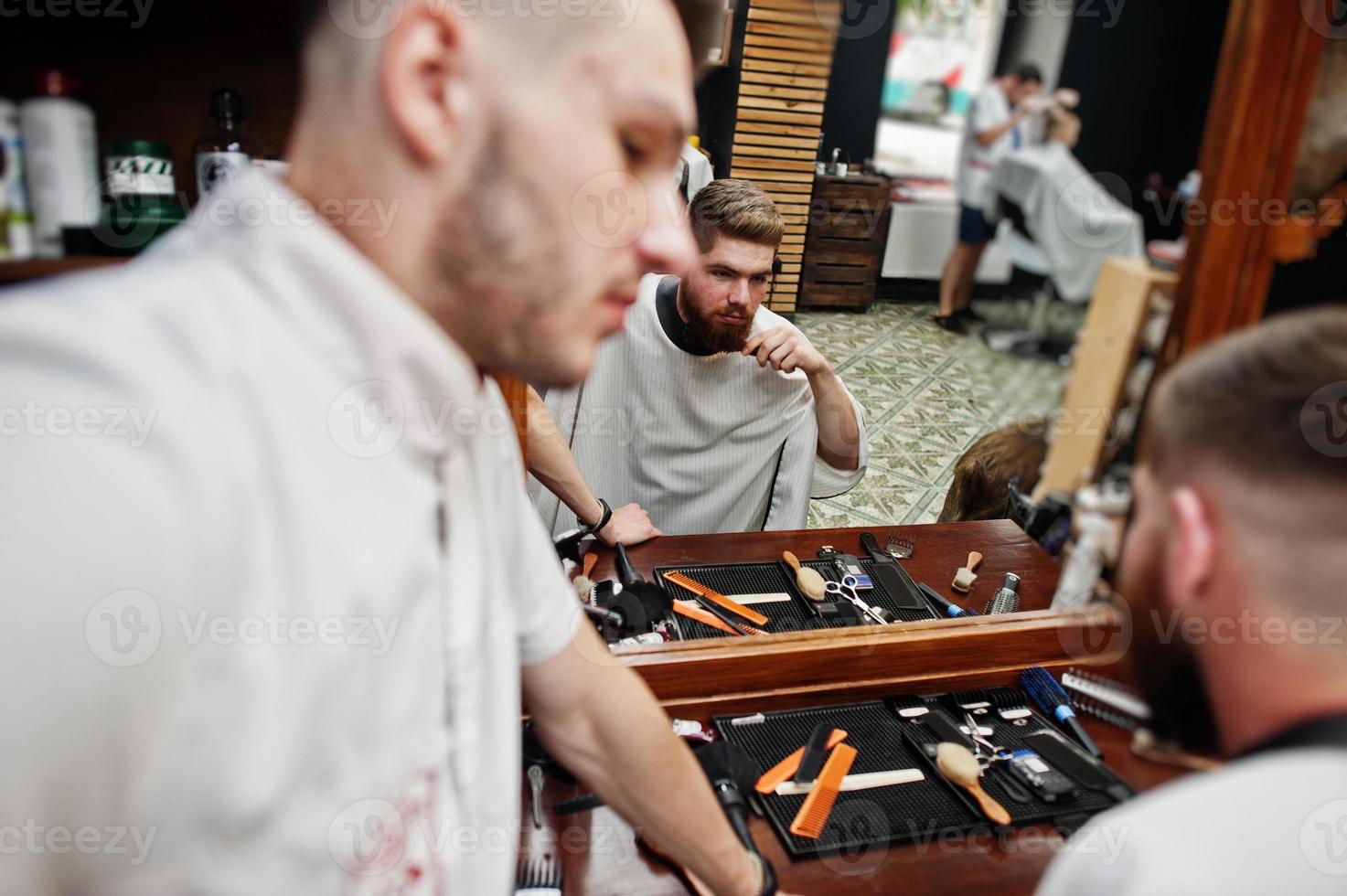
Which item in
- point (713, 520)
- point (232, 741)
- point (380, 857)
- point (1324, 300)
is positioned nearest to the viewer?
point (232, 741)

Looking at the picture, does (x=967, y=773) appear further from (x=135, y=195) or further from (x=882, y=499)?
(x=135, y=195)

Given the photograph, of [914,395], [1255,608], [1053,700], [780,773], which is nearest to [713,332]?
[914,395]

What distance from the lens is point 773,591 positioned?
4.85 ft

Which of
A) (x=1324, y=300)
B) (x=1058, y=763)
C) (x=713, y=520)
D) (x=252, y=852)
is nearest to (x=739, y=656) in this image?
(x=713, y=520)

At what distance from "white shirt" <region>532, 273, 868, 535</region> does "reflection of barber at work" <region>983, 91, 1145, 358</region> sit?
0.37 m

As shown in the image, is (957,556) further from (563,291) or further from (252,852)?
(252,852)

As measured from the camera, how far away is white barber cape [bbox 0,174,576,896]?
50 centimetres

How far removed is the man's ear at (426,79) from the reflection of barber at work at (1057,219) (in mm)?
972

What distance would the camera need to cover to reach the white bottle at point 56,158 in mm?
854

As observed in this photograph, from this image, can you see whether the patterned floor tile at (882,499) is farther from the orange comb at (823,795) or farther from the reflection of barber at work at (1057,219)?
the orange comb at (823,795)

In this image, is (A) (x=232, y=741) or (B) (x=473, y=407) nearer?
(A) (x=232, y=741)

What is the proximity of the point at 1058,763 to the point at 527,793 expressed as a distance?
32.0 inches

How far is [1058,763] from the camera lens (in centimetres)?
128

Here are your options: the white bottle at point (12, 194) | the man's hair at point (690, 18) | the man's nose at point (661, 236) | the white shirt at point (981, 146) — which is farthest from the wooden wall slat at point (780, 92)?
the white bottle at point (12, 194)
